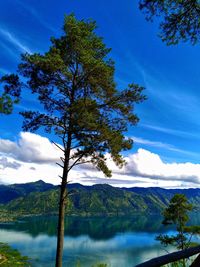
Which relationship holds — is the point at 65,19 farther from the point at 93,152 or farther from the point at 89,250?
the point at 89,250

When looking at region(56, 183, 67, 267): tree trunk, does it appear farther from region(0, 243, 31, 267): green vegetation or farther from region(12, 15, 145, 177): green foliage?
region(0, 243, 31, 267): green vegetation

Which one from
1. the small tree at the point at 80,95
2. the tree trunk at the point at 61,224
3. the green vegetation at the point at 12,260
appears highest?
the small tree at the point at 80,95

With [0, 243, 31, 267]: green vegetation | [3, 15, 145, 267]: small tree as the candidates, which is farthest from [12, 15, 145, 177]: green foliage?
[0, 243, 31, 267]: green vegetation

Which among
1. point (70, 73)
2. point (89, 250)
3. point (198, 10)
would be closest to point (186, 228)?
point (70, 73)

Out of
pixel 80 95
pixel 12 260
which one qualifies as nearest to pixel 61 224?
pixel 80 95

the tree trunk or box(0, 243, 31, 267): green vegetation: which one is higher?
the tree trunk

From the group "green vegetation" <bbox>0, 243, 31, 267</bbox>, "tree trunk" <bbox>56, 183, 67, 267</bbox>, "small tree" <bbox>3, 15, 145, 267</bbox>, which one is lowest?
"green vegetation" <bbox>0, 243, 31, 267</bbox>

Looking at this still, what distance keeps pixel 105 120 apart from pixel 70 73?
131 inches

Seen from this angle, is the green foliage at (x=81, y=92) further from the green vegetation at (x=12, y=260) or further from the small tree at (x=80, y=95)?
the green vegetation at (x=12, y=260)

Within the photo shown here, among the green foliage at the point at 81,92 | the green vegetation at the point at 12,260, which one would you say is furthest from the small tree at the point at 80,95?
the green vegetation at the point at 12,260

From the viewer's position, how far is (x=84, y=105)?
1644 centimetres

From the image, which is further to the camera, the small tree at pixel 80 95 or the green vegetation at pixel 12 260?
the green vegetation at pixel 12 260

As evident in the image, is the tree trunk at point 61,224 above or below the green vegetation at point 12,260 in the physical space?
above

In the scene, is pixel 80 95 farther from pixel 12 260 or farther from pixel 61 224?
pixel 12 260
